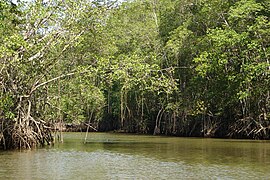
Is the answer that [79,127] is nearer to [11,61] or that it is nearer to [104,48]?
[104,48]

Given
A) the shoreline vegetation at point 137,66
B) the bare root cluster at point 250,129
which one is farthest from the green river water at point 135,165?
the bare root cluster at point 250,129

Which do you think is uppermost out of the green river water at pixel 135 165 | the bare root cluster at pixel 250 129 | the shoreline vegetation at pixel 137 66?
the shoreline vegetation at pixel 137 66

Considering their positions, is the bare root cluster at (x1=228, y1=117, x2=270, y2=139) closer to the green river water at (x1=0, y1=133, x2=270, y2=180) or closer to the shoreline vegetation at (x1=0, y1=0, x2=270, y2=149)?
the shoreline vegetation at (x1=0, y1=0, x2=270, y2=149)

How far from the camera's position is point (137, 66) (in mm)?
15516

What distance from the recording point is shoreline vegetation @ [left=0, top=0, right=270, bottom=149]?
1496 centimetres

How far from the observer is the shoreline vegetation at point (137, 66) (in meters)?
15.0

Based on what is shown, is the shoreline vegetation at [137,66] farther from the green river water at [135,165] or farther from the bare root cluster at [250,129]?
the green river water at [135,165]

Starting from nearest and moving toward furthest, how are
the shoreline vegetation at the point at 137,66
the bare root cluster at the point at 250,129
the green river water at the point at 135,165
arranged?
the green river water at the point at 135,165 < the shoreline vegetation at the point at 137,66 < the bare root cluster at the point at 250,129

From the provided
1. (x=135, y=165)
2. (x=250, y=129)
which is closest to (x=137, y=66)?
(x=135, y=165)

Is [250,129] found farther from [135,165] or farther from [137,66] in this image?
[135,165]

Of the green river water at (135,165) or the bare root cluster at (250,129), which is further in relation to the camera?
the bare root cluster at (250,129)

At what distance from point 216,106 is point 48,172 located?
15.9 m

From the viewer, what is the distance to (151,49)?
2861 cm

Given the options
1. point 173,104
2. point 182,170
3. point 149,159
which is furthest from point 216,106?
point 182,170
